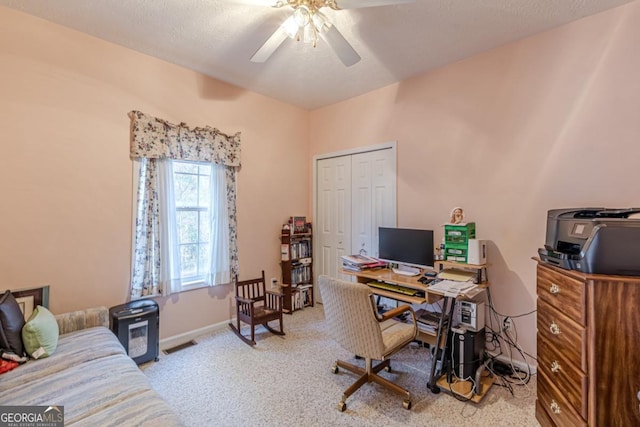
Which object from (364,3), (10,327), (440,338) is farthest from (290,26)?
(10,327)

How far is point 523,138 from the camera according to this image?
244 centimetres

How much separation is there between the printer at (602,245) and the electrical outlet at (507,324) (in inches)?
47.5

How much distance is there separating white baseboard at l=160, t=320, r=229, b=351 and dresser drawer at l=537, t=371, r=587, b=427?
3.02 m

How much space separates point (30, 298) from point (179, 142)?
1799 millimetres

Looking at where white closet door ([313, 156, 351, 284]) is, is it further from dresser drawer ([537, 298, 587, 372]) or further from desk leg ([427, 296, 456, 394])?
dresser drawer ([537, 298, 587, 372])

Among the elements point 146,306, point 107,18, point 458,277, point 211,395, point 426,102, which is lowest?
point 211,395

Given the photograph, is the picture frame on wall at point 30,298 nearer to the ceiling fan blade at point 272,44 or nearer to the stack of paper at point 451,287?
the ceiling fan blade at point 272,44

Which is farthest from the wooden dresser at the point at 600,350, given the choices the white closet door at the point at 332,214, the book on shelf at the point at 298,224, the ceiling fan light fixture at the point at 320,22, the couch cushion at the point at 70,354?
the book on shelf at the point at 298,224

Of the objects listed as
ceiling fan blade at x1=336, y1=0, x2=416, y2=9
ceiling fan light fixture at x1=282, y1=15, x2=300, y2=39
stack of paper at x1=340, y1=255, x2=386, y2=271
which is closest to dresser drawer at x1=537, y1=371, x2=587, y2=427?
stack of paper at x1=340, y1=255, x2=386, y2=271

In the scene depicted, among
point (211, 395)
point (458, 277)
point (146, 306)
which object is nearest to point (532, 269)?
point (458, 277)

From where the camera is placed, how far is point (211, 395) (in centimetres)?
212

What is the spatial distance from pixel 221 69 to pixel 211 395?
123 inches

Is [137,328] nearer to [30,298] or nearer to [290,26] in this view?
[30,298]

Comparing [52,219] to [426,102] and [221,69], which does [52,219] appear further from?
[426,102]
